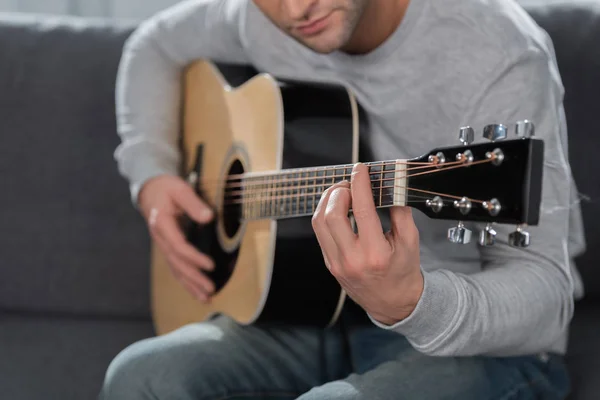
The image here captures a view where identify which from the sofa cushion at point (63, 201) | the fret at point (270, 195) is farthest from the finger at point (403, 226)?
the sofa cushion at point (63, 201)

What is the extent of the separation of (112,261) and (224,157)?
0.42m

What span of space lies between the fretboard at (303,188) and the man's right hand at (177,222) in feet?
0.49

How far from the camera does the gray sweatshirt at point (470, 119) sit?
91 cm

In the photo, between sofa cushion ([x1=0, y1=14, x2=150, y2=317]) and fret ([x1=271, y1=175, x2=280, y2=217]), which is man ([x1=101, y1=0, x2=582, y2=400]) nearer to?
fret ([x1=271, y1=175, x2=280, y2=217])

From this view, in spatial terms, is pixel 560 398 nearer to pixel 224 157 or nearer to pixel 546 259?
pixel 546 259

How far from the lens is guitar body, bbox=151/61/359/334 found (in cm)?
113

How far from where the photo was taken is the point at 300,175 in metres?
1.06

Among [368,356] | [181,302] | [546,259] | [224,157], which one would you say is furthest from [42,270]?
[546,259]

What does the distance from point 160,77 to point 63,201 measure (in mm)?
336

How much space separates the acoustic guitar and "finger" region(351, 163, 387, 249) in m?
0.05

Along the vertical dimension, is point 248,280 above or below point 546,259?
below

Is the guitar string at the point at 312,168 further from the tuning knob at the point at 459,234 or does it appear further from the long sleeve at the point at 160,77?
the long sleeve at the point at 160,77

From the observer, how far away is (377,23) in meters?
1.11

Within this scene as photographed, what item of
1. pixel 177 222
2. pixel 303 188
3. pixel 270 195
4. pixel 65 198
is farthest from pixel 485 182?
pixel 65 198
